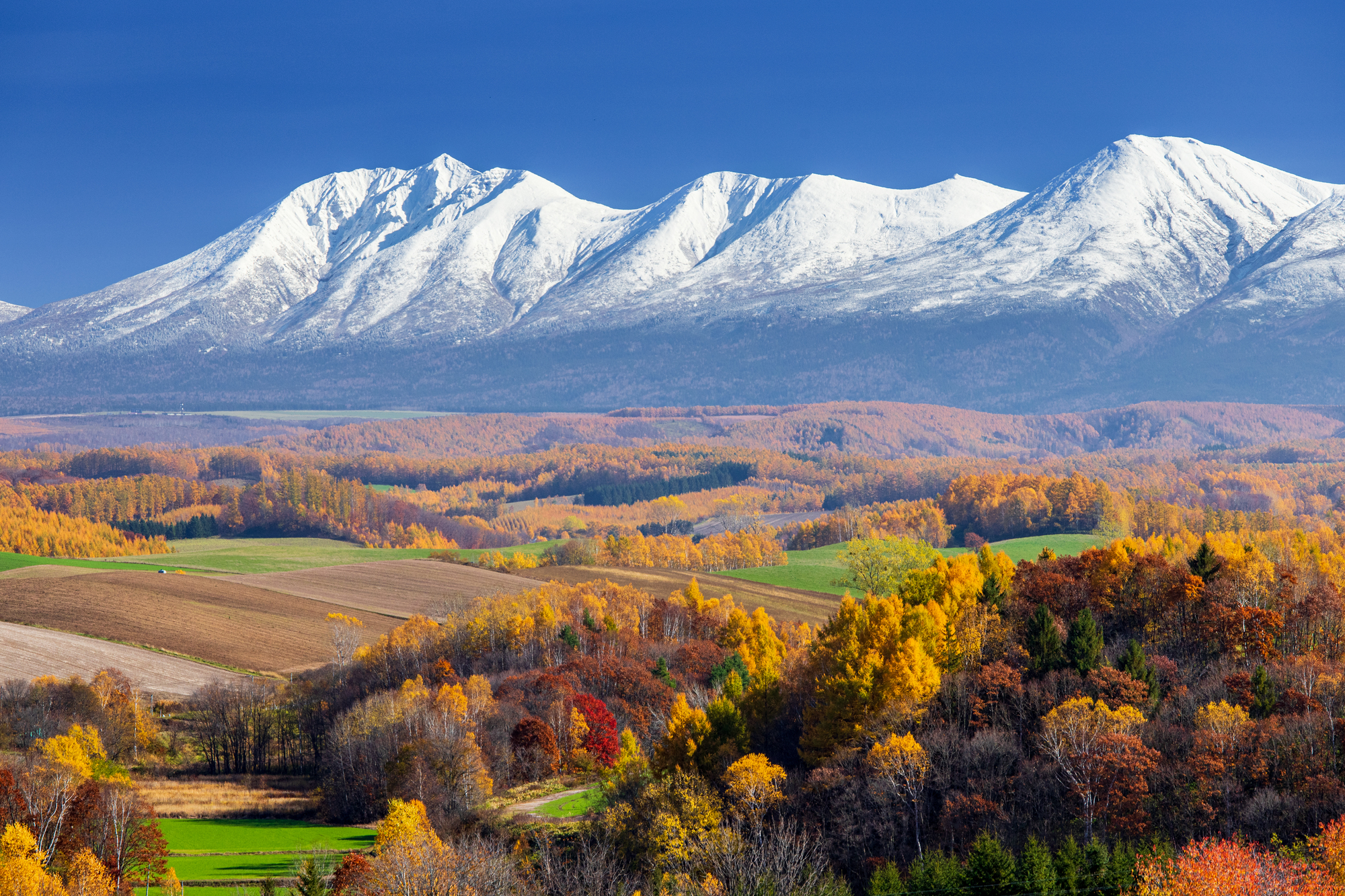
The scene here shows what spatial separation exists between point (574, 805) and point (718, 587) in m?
53.9

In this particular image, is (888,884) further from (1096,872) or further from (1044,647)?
(1044,647)

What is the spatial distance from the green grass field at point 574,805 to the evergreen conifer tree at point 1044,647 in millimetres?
21362

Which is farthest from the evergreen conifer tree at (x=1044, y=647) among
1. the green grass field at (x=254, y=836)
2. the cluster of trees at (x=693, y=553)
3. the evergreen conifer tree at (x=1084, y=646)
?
the cluster of trees at (x=693, y=553)

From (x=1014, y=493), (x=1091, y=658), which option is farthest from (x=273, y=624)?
(x=1014, y=493)

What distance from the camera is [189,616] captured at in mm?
99688

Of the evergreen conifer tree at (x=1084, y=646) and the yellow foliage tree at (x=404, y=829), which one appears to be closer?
the yellow foliage tree at (x=404, y=829)

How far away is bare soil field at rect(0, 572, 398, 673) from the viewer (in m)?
93.2

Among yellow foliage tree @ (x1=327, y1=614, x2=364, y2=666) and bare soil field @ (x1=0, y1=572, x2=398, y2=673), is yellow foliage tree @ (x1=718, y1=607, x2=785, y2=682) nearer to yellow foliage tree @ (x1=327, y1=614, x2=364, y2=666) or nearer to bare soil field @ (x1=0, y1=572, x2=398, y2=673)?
yellow foliage tree @ (x1=327, y1=614, x2=364, y2=666)

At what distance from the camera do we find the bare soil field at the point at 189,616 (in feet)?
306

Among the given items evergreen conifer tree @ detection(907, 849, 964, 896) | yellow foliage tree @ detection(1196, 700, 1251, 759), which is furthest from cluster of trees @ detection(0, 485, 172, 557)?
yellow foliage tree @ detection(1196, 700, 1251, 759)

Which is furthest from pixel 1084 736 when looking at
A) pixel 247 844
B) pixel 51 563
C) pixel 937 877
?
pixel 51 563

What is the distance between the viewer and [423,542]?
195 m

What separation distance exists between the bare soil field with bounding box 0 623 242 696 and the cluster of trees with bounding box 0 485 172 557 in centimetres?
7232

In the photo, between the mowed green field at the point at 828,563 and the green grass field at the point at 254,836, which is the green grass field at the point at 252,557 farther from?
the green grass field at the point at 254,836
